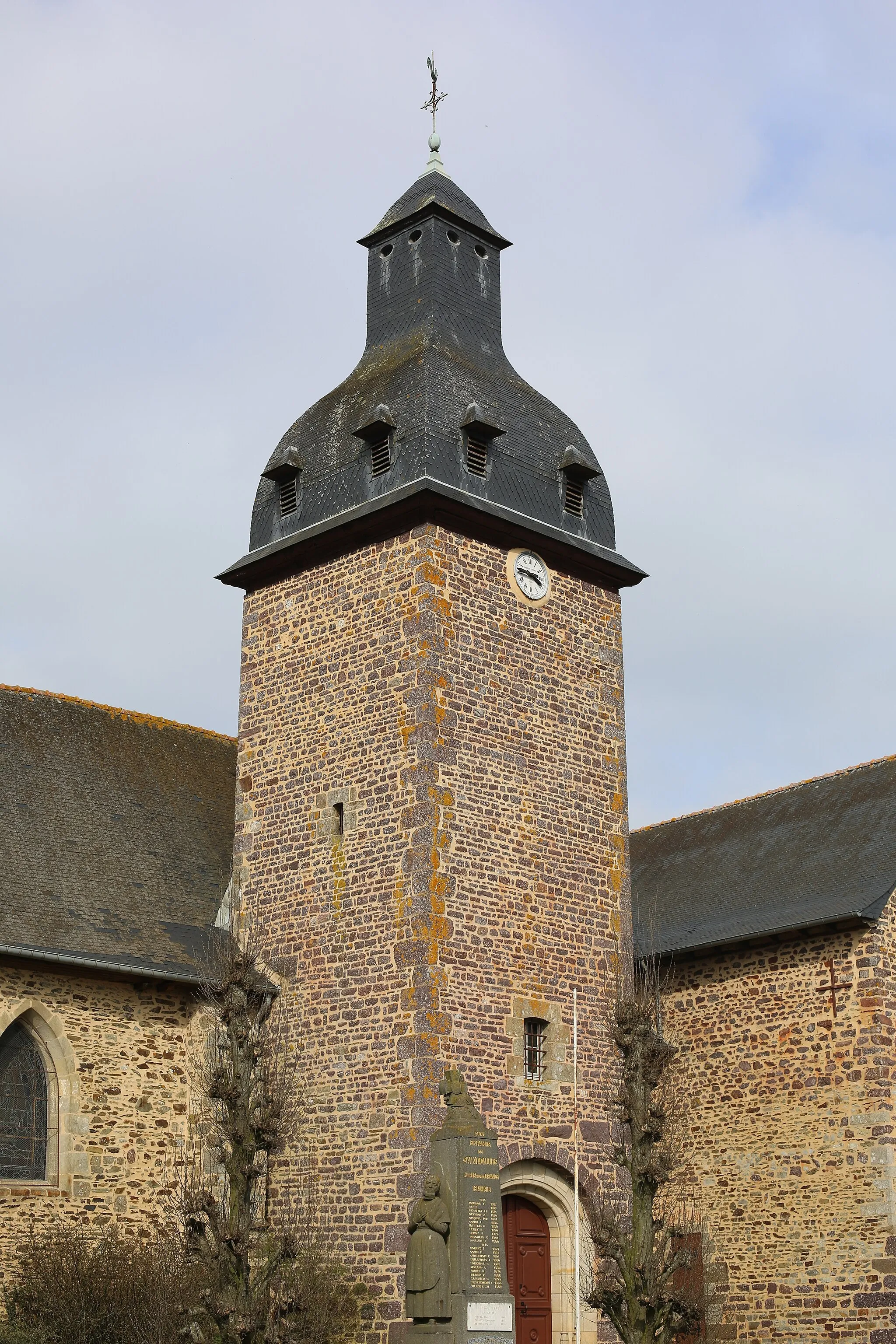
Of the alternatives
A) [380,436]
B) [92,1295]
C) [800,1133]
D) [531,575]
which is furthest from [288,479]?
[800,1133]

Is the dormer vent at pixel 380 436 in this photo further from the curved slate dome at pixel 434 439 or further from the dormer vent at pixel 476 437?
the dormer vent at pixel 476 437

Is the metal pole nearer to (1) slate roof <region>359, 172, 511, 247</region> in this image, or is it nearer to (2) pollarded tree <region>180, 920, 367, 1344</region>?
(2) pollarded tree <region>180, 920, 367, 1344</region>

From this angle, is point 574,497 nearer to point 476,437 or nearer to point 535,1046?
point 476,437

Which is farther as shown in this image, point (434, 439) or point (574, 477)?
point (574, 477)

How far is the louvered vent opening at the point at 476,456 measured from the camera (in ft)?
61.7

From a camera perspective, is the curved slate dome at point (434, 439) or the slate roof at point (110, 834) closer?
the slate roof at point (110, 834)

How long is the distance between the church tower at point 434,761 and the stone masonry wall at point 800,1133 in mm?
2108

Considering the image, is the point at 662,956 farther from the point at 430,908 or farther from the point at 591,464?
the point at 591,464

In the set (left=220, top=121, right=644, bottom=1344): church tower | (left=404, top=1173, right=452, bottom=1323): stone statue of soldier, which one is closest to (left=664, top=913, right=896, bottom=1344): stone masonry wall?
(left=220, top=121, right=644, bottom=1344): church tower

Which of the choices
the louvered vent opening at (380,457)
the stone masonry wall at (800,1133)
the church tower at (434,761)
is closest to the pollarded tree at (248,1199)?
the church tower at (434,761)

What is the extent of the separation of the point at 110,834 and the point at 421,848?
4232 mm

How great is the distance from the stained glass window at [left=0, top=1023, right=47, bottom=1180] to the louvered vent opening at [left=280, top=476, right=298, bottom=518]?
705 centimetres

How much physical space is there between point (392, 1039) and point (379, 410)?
285 inches

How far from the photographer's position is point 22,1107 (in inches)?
634
